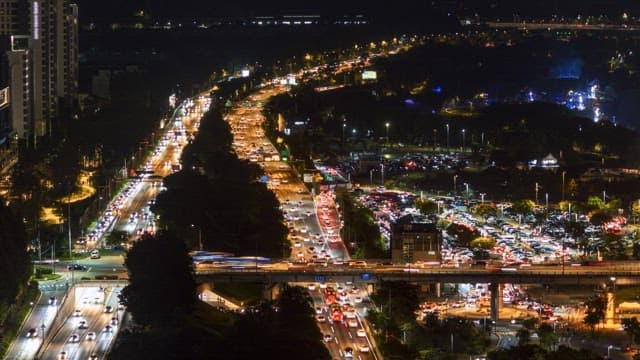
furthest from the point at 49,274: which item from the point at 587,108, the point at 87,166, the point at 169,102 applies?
the point at 587,108

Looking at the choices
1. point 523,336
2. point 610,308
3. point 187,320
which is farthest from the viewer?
point 610,308

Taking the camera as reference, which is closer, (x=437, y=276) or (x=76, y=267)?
(x=437, y=276)

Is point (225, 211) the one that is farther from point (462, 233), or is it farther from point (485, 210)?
point (485, 210)

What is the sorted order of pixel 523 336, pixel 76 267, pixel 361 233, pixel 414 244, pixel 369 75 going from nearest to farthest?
pixel 523 336, pixel 76 267, pixel 414 244, pixel 361 233, pixel 369 75

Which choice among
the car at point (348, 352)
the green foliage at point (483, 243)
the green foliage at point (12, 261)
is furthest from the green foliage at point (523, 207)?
the car at point (348, 352)

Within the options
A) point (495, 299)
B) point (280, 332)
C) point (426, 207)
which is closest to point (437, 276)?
point (495, 299)

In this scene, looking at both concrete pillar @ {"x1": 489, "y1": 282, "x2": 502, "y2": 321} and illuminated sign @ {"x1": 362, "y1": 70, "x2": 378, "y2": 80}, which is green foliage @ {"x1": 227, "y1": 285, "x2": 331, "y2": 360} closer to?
concrete pillar @ {"x1": 489, "y1": 282, "x2": 502, "y2": 321}
